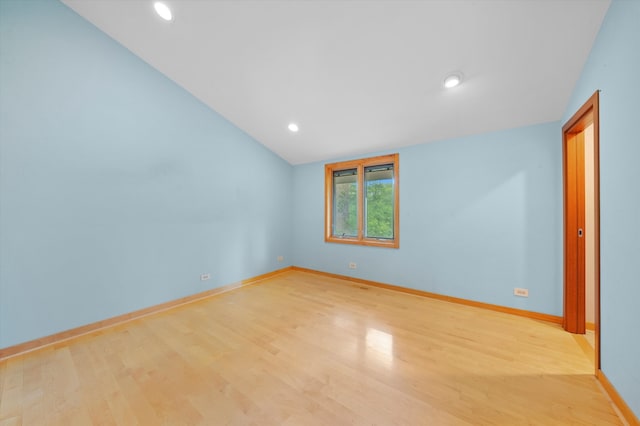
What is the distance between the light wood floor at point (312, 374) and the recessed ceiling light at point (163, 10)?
3.01 meters

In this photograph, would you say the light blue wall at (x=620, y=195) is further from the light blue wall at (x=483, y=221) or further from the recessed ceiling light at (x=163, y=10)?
the recessed ceiling light at (x=163, y=10)

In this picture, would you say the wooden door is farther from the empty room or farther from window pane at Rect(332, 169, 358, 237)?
window pane at Rect(332, 169, 358, 237)

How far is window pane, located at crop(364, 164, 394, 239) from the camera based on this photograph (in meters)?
3.48

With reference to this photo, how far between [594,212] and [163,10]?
154 inches

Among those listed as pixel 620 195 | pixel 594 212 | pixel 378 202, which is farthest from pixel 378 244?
pixel 620 195

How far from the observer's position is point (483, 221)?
2.61m

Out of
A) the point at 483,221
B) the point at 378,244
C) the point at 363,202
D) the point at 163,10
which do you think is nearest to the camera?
the point at 163,10

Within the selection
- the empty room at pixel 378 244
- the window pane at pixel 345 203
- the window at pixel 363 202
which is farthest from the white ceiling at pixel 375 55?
the window pane at pixel 345 203

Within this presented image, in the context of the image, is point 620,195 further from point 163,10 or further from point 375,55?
point 163,10

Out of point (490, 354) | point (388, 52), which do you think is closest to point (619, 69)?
point (388, 52)

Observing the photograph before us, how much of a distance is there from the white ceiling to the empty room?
2 cm

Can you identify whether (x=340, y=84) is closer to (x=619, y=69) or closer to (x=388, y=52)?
(x=388, y=52)

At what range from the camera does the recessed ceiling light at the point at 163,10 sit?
1873mm

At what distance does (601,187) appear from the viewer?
1.45 meters
